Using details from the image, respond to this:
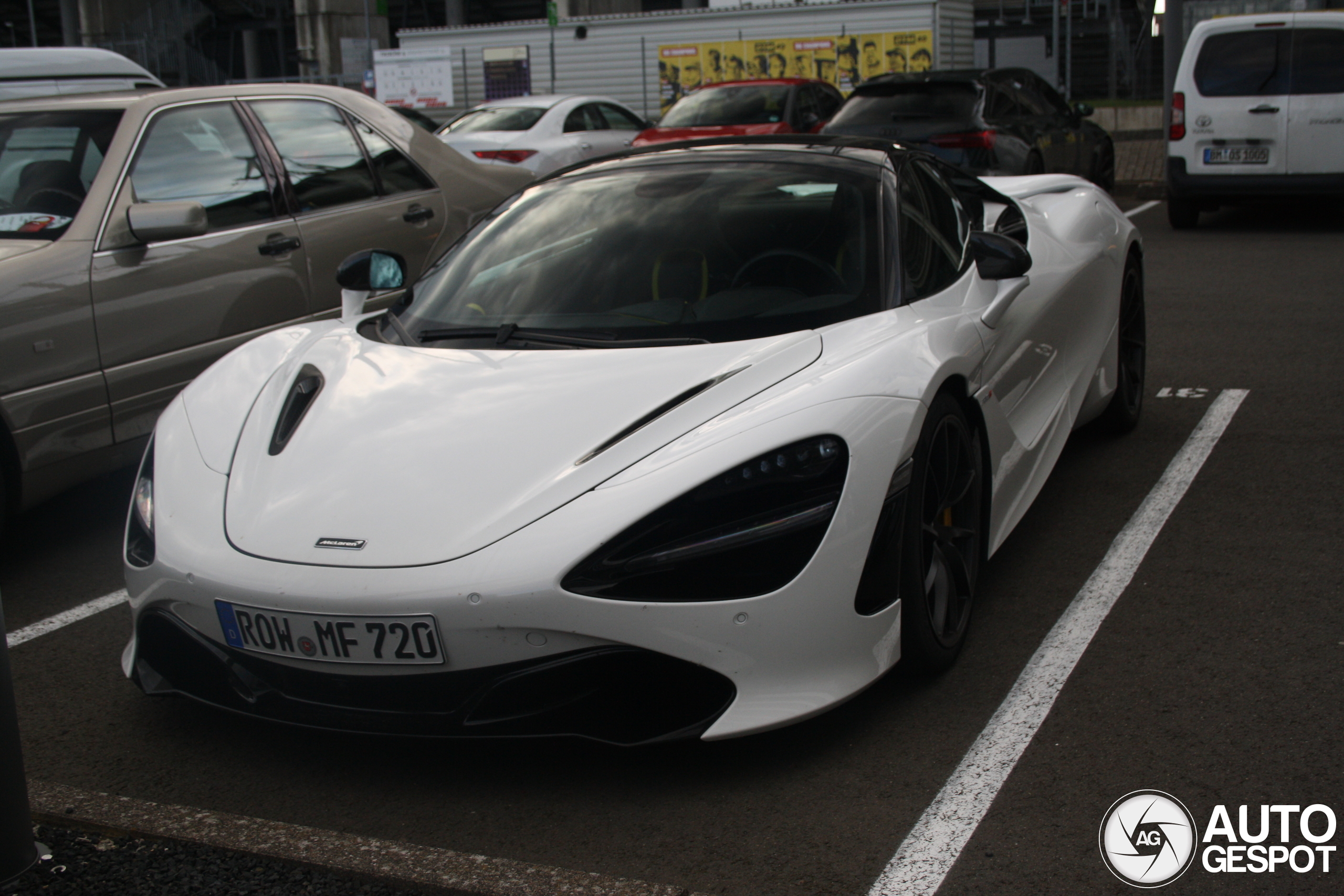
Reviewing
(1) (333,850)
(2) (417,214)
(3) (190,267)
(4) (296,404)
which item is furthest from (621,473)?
(2) (417,214)

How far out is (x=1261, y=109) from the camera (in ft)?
37.9

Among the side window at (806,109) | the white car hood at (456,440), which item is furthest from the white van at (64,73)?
the side window at (806,109)

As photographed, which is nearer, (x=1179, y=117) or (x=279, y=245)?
(x=279, y=245)

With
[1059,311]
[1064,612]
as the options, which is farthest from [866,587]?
[1059,311]

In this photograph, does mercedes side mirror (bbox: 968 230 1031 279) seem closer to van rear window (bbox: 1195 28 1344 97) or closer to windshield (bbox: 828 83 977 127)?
windshield (bbox: 828 83 977 127)

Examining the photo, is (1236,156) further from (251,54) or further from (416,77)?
(251,54)

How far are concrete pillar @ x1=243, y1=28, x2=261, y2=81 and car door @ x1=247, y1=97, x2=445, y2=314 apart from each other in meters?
36.5

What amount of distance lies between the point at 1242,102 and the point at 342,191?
8805mm

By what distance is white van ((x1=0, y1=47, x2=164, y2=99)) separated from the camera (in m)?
6.12

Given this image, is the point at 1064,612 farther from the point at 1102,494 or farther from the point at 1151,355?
the point at 1151,355

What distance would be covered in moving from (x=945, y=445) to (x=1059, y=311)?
135cm

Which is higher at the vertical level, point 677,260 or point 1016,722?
point 677,260

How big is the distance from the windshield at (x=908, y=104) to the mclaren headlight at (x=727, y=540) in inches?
372

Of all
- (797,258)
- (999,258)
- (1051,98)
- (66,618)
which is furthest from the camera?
(1051,98)
